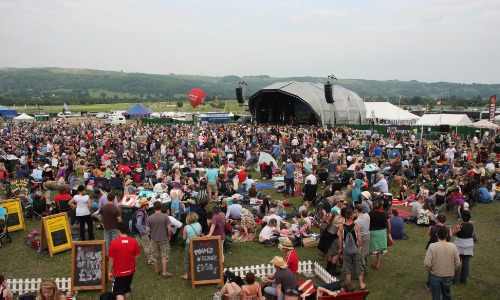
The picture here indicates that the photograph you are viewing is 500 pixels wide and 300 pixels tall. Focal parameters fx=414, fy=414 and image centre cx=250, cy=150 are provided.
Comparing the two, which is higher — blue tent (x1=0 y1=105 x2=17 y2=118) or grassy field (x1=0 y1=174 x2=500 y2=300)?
blue tent (x1=0 y1=105 x2=17 y2=118)

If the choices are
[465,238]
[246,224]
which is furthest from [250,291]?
[246,224]

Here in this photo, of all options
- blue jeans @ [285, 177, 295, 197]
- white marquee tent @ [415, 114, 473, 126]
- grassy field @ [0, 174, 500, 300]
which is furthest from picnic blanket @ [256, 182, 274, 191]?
white marquee tent @ [415, 114, 473, 126]

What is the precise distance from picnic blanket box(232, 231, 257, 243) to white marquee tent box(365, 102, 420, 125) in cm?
3607

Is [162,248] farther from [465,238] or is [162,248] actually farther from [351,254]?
[465,238]

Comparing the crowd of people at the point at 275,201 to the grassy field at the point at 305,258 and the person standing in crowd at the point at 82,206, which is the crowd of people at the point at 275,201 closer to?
Result: the person standing in crowd at the point at 82,206

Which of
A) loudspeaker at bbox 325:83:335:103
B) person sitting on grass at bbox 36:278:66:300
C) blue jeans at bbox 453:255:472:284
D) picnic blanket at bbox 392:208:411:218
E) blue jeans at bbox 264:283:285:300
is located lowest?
picnic blanket at bbox 392:208:411:218

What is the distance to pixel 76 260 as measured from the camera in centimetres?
698

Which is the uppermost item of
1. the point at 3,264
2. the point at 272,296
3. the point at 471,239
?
the point at 471,239

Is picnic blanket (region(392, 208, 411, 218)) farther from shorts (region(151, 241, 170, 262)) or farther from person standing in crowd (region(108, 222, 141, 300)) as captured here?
person standing in crowd (region(108, 222, 141, 300))

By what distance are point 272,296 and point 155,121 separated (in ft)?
152

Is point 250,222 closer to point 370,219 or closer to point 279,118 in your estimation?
point 370,219

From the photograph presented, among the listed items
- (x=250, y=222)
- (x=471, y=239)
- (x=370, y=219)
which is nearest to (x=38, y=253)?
(x=250, y=222)

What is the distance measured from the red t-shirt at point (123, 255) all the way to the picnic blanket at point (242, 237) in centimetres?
366

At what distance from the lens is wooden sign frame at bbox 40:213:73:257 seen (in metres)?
8.55
